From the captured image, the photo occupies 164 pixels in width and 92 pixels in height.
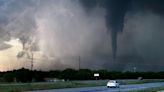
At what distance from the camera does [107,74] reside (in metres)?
188

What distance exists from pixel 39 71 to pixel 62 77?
13.2 m

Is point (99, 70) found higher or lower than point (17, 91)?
higher

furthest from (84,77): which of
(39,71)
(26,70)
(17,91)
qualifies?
(17,91)

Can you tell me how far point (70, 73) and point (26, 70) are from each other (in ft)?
135

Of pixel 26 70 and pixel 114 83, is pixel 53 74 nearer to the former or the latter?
pixel 26 70

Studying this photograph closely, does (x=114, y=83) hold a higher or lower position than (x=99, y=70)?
lower

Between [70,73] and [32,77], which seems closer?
[32,77]

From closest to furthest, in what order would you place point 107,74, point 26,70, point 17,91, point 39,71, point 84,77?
point 17,91
point 26,70
point 39,71
point 84,77
point 107,74

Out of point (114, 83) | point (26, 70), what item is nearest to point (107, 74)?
point (26, 70)

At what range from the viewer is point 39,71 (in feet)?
524

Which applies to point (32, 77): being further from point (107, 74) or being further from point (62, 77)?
point (107, 74)

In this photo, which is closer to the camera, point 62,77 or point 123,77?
point 62,77

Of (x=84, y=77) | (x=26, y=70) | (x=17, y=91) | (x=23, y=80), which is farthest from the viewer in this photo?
(x=84, y=77)

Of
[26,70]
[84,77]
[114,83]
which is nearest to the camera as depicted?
[114,83]
